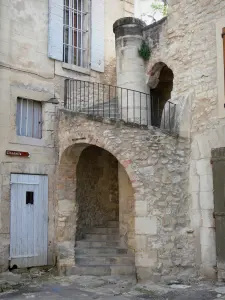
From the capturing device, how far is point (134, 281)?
7953 mm

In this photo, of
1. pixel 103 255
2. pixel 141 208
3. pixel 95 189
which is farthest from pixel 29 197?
pixel 141 208

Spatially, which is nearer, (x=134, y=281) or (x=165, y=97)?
(x=134, y=281)

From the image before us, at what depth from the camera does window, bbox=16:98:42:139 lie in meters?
9.38

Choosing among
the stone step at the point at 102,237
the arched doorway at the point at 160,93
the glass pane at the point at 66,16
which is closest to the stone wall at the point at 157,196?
the stone step at the point at 102,237

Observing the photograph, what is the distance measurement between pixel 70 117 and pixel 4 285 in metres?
3.70

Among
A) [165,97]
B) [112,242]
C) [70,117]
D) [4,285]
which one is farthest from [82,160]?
[4,285]

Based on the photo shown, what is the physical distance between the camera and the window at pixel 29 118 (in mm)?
9375

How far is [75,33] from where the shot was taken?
10859 mm

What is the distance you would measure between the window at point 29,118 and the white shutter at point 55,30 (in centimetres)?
131

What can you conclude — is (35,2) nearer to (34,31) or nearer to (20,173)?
(34,31)

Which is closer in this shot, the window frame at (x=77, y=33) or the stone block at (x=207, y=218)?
the stone block at (x=207, y=218)

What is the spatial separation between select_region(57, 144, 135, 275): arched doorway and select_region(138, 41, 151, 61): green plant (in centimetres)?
259

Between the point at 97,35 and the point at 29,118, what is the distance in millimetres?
3182

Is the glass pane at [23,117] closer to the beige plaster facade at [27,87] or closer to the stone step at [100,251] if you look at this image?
the beige plaster facade at [27,87]
